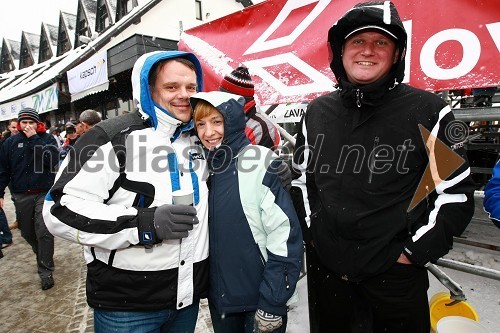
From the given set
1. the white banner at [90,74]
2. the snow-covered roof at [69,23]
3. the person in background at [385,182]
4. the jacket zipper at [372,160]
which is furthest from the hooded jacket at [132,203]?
the snow-covered roof at [69,23]

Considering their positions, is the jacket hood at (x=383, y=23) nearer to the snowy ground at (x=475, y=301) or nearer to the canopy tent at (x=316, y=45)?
the canopy tent at (x=316, y=45)

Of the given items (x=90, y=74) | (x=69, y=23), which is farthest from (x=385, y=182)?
(x=69, y=23)

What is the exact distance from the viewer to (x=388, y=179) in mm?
1539

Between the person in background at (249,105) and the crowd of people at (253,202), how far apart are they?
887mm

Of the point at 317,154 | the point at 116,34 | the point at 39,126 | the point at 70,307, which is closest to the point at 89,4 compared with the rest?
the point at 116,34

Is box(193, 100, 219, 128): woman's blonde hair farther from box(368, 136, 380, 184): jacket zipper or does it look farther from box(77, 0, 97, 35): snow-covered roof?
box(77, 0, 97, 35): snow-covered roof

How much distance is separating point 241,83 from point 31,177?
3549mm

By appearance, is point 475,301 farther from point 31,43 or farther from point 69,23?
point 31,43

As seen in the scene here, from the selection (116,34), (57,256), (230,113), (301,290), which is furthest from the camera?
(116,34)

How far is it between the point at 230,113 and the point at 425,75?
134cm

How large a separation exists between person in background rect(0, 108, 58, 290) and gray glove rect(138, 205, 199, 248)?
3.62 m

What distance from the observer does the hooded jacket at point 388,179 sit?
149 centimetres

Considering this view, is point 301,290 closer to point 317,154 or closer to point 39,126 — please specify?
point 317,154

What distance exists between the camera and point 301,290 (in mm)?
3262
